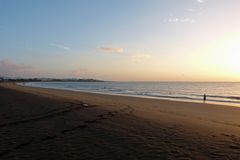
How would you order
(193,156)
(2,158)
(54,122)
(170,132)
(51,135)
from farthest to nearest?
(54,122) < (170,132) < (51,135) < (193,156) < (2,158)

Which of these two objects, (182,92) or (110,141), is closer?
(110,141)

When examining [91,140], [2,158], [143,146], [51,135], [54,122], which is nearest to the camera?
[2,158]

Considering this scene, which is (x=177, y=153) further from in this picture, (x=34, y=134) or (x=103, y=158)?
(x=34, y=134)

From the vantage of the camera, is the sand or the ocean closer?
the sand

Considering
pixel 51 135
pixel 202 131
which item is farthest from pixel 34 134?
pixel 202 131

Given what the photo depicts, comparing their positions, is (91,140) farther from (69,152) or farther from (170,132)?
(170,132)

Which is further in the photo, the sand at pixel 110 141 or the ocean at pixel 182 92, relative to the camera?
the ocean at pixel 182 92

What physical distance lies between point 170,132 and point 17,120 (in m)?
7.32

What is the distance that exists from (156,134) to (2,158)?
5408mm

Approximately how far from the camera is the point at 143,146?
25.4ft

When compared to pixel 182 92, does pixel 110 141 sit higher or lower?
lower

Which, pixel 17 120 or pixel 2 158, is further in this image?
pixel 17 120

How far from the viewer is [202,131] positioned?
10.5m

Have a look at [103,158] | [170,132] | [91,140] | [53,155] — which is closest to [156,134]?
[170,132]
